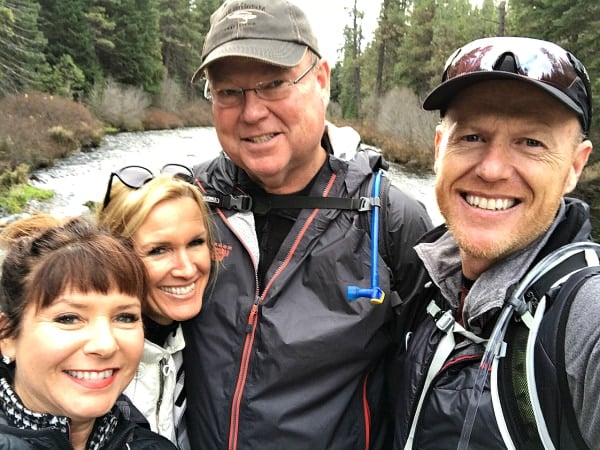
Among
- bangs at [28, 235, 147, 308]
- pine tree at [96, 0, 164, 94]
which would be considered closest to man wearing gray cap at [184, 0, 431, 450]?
bangs at [28, 235, 147, 308]

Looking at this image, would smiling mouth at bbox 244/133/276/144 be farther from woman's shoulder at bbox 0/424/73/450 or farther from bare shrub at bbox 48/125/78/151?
bare shrub at bbox 48/125/78/151

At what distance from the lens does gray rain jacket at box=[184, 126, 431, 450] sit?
2.00m

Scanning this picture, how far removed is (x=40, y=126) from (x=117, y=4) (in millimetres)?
21343

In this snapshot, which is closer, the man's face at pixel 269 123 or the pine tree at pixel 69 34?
the man's face at pixel 269 123

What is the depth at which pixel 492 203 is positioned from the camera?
1683mm

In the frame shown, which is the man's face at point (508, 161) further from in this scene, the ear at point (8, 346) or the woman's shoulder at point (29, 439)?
the ear at point (8, 346)

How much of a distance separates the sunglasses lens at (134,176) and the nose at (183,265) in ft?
1.20

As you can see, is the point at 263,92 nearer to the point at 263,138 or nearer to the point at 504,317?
the point at 263,138

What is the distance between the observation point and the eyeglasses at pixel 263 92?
2186 mm

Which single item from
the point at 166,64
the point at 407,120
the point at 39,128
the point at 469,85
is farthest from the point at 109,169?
the point at 166,64

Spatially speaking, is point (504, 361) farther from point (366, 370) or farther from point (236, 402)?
point (236, 402)

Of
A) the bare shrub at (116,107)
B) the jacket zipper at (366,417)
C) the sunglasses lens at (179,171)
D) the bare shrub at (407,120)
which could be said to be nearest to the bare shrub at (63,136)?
the bare shrub at (116,107)

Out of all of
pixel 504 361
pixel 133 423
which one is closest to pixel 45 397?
pixel 133 423

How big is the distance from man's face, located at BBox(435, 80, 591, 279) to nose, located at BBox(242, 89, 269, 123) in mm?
834
